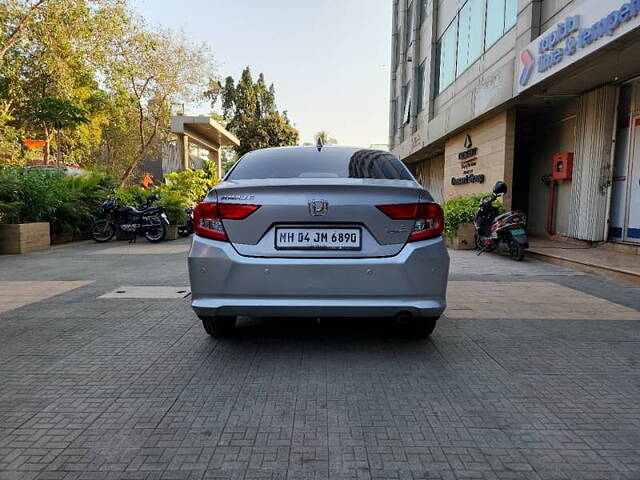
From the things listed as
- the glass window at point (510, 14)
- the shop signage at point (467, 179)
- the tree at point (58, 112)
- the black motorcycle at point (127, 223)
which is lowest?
the black motorcycle at point (127, 223)

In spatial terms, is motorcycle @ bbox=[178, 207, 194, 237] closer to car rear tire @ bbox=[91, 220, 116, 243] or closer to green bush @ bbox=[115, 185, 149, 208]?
green bush @ bbox=[115, 185, 149, 208]

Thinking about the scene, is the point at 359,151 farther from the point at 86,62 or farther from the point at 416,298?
the point at 86,62

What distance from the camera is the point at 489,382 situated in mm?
2908

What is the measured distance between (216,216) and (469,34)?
14607 mm

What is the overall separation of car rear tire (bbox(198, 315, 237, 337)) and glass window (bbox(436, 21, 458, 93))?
618 inches

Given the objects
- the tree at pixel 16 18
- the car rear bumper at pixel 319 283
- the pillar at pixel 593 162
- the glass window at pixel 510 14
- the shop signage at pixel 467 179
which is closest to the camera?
the car rear bumper at pixel 319 283

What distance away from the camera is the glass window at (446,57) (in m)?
17.0

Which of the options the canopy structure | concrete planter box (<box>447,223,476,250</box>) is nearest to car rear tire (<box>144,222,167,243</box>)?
concrete planter box (<box>447,223,476,250</box>)

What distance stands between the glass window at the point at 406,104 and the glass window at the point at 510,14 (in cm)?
1257

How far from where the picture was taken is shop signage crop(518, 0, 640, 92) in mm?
6496

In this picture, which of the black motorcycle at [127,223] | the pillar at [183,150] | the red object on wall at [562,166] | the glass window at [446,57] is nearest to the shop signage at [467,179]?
the red object on wall at [562,166]

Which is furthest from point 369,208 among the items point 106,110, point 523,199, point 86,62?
point 106,110

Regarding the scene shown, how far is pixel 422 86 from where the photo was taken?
73.6 feet

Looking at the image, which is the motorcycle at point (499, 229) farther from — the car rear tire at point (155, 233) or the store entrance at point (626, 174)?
the car rear tire at point (155, 233)
